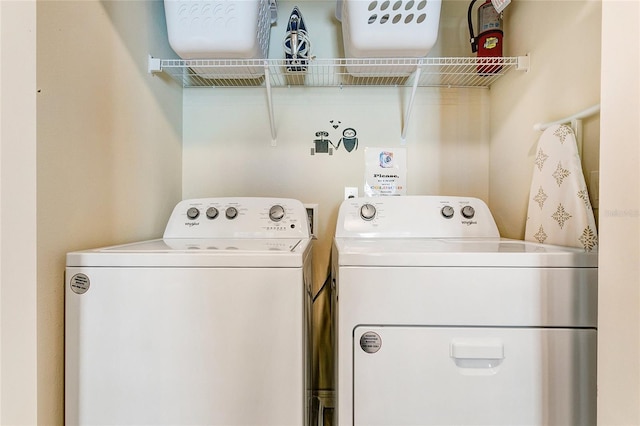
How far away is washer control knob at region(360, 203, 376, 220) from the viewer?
129 centimetres

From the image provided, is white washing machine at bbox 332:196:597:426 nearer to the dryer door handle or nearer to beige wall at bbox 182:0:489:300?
the dryer door handle

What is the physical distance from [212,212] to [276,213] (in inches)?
10.2

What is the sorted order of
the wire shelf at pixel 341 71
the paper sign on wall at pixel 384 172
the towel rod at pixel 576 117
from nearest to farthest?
the towel rod at pixel 576 117 < the wire shelf at pixel 341 71 < the paper sign on wall at pixel 384 172

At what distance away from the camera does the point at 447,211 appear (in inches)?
51.4

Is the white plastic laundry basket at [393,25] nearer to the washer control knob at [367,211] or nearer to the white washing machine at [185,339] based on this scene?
the washer control knob at [367,211]

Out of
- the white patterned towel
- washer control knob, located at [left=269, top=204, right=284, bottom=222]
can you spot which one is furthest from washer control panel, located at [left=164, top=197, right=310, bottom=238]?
the white patterned towel

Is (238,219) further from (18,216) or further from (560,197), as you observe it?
(560,197)

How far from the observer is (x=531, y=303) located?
73cm

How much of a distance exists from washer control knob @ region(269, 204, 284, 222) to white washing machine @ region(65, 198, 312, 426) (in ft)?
1.79

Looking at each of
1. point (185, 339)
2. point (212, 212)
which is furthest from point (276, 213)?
point (185, 339)

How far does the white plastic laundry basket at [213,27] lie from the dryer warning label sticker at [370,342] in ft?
3.43

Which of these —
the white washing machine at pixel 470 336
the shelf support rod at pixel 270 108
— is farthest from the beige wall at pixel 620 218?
the shelf support rod at pixel 270 108

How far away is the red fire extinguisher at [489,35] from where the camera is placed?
1291 millimetres

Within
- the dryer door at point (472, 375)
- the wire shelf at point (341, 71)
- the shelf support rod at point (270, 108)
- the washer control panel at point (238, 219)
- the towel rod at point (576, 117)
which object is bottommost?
the dryer door at point (472, 375)
